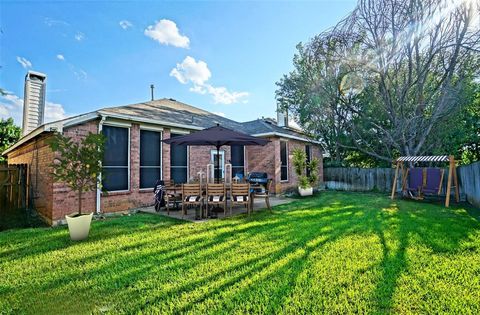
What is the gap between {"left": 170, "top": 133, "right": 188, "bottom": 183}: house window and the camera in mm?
9148

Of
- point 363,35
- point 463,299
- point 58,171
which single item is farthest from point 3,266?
point 363,35

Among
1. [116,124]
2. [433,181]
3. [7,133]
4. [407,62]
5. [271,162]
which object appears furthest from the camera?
Answer: [7,133]

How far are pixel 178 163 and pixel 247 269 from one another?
22.2 ft

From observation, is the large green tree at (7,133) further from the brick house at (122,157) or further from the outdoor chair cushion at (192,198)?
the outdoor chair cushion at (192,198)

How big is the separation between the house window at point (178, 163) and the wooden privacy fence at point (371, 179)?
1064 centimetres

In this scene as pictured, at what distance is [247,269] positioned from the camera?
323 cm

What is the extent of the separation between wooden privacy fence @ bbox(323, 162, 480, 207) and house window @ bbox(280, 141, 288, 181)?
482 centimetres

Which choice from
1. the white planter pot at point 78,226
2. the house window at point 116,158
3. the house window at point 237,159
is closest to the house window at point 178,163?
the house window at point 116,158

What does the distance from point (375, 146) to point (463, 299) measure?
51.7 feet

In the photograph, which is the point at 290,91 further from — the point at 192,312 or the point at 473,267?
the point at 192,312

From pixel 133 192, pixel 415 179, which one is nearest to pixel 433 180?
pixel 415 179

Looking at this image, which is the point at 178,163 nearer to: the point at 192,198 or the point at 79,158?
the point at 192,198

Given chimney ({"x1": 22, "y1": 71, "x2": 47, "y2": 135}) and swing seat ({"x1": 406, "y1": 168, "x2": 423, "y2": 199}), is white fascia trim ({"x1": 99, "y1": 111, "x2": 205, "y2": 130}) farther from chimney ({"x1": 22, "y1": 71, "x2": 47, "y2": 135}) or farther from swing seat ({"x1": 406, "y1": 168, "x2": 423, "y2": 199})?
swing seat ({"x1": 406, "y1": 168, "x2": 423, "y2": 199})

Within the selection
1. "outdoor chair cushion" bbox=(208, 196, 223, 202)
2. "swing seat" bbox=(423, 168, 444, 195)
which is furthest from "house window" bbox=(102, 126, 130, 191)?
"swing seat" bbox=(423, 168, 444, 195)
